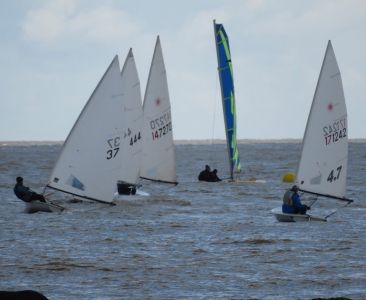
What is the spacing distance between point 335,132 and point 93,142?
7.49 metres

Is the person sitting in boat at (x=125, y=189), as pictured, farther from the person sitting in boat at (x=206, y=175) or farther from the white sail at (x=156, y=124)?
the person sitting in boat at (x=206, y=175)

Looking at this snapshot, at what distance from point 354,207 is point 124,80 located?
995 centimetres

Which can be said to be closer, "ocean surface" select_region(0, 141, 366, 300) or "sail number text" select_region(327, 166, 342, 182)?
"ocean surface" select_region(0, 141, 366, 300)

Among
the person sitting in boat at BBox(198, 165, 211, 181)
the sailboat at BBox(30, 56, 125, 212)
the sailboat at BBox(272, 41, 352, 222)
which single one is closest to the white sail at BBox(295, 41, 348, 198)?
the sailboat at BBox(272, 41, 352, 222)

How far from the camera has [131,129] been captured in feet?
98.7

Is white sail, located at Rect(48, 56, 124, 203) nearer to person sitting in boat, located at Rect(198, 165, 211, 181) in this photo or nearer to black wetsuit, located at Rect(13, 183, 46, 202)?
black wetsuit, located at Rect(13, 183, 46, 202)

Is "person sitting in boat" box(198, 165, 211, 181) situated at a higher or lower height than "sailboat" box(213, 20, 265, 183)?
lower

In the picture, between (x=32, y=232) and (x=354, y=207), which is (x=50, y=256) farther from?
(x=354, y=207)

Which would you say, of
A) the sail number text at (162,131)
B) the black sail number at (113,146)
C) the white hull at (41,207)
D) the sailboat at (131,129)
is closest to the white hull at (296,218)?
the black sail number at (113,146)

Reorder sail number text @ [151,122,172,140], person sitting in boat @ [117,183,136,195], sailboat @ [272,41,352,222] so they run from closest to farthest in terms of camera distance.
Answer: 1. sailboat @ [272,41,352,222]
2. person sitting in boat @ [117,183,136,195]
3. sail number text @ [151,122,172,140]

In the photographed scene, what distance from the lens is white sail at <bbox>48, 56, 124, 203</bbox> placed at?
23.6 meters

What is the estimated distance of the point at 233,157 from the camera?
38250 mm

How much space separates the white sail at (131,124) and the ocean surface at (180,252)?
1420mm

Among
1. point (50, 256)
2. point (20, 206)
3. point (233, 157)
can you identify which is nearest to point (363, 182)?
point (233, 157)
